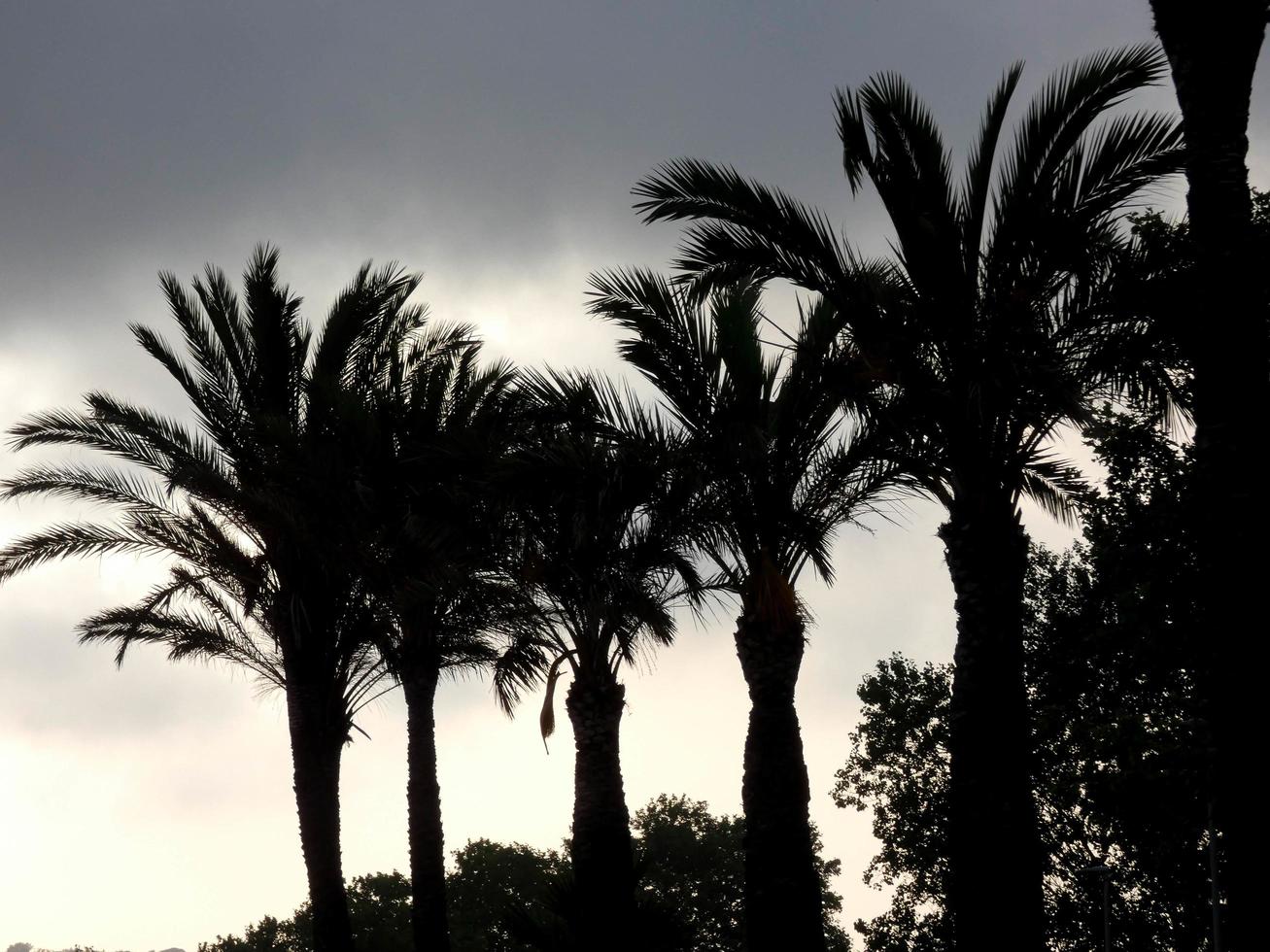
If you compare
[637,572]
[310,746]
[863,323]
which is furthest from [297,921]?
[863,323]

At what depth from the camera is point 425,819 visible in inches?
832

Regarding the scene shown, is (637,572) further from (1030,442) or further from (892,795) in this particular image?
(892,795)

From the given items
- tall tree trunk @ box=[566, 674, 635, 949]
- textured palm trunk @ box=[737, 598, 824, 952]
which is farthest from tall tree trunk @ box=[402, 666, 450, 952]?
textured palm trunk @ box=[737, 598, 824, 952]

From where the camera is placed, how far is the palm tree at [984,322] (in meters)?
12.4

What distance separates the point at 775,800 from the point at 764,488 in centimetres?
360

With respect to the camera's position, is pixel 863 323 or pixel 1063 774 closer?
pixel 863 323

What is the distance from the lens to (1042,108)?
13500mm

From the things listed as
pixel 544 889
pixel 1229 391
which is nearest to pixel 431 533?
pixel 1229 391

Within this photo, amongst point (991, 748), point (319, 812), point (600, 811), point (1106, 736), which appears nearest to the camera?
point (991, 748)

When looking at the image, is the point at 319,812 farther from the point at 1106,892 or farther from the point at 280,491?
the point at 1106,892

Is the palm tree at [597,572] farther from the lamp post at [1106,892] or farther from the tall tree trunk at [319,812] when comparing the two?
the lamp post at [1106,892]

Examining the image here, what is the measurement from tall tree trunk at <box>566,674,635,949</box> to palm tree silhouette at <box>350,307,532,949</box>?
5.26ft

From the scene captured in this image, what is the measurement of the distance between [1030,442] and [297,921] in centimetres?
3411

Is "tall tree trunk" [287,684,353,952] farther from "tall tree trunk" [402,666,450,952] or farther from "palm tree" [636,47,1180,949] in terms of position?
"palm tree" [636,47,1180,949]
